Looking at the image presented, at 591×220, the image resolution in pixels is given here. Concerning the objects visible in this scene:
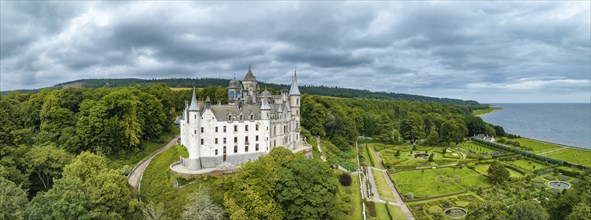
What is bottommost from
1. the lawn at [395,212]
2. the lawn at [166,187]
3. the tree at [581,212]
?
the lawn at [395,212]

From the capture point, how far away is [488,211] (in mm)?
27266

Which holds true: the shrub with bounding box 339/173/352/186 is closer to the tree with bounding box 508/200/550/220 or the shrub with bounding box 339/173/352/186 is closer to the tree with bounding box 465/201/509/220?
the tree with bounding box 465/201/509/220

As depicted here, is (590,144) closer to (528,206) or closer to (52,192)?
(528,206)

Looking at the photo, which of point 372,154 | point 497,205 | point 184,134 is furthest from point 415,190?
point 184,134

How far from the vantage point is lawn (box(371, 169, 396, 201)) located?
4231cm

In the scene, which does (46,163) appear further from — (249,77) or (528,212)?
(528,212)

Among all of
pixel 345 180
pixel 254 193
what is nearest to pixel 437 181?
pixel 345 180

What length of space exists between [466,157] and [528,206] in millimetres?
40340

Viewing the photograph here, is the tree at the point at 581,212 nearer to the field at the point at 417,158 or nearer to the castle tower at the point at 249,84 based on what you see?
the field at the point at 417,158

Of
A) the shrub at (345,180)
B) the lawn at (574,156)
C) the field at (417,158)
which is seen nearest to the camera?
the shrub at (345,180)

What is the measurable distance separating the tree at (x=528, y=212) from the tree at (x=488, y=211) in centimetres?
71

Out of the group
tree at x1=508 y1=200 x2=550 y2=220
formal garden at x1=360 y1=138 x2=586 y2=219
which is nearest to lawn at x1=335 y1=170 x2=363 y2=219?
formal garden at x1=360 y1=138 x2=586 y2=219

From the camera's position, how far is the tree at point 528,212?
84.9 feet

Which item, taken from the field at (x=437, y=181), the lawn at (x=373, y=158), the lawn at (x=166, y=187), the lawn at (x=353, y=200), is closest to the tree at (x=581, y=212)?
the field at (x=437, y=181)
